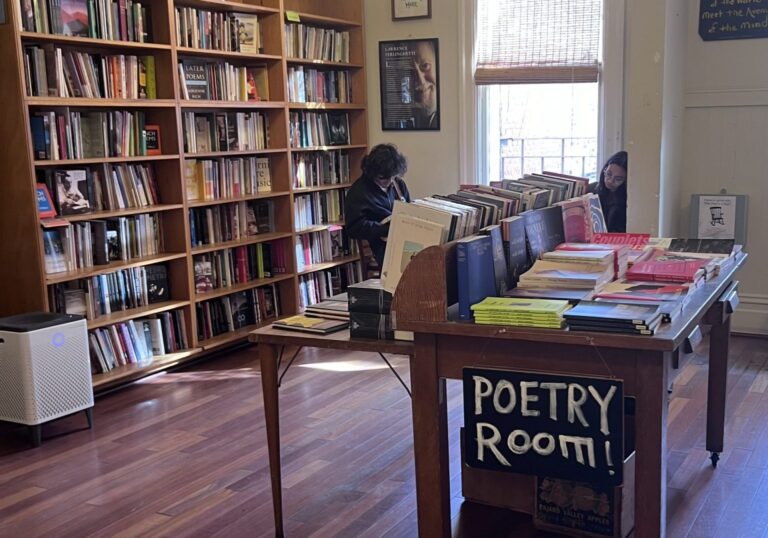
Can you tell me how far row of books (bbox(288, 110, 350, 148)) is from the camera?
595 cm

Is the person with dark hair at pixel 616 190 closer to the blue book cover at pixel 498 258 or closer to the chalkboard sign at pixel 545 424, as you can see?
the blue book cover at pixel 498 258

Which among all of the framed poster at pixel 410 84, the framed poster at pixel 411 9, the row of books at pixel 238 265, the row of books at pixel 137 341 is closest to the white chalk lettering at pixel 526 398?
the row of books at pixel 137 341

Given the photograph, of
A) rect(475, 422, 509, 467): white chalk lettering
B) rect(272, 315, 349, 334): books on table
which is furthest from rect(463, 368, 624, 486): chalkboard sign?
rect(272, 315, 349, 334): books on table

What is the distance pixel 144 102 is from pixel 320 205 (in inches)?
72.3

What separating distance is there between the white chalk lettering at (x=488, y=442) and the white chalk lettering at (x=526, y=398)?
0.35 ft

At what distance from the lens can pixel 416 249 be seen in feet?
8.23

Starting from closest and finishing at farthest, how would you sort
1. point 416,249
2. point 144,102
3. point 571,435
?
1. point 571,435
2. point 416,249
3. point 144,102

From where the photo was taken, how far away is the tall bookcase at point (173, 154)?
13.6 feet

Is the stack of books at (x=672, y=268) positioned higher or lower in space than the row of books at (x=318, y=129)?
lower

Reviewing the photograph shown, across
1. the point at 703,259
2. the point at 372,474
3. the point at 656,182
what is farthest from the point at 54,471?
the point at 656,182

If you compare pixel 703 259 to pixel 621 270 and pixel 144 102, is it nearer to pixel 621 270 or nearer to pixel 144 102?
pixel 621 270

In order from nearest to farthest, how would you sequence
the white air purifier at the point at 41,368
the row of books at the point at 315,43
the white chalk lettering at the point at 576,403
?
the white chalk lettering at the point at 576,403
the white air purifier at the point at 41,368
the row of books at the point at 315,43

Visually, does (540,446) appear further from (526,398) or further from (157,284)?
(157,284)

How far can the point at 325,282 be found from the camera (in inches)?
247
